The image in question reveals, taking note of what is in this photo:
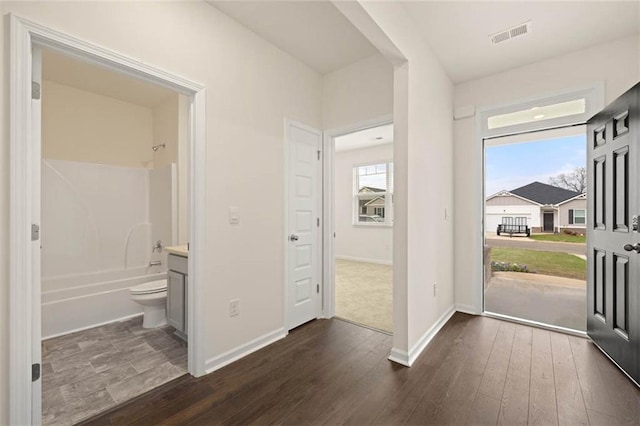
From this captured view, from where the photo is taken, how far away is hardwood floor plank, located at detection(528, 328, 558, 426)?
1650mm

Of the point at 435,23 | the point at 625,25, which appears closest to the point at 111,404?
the point at 435,23

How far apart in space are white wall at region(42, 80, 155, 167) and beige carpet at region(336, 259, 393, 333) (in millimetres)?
3608

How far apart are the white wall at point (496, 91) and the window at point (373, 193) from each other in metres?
3.06

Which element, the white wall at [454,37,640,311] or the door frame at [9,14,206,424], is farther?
the white wall at [454,37,640,311]

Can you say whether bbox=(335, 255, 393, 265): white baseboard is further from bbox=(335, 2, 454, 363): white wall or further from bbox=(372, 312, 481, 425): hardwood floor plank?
bbox=(372, 312, 481, 425): hardwood floor plank

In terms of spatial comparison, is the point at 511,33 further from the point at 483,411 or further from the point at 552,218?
the point at 483,411

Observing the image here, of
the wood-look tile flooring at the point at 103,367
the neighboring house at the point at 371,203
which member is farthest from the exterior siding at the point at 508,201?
the wood-look tile flooring at the point at 103,367

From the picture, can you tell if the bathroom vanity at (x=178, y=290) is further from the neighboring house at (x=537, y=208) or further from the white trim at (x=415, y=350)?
the neighboring house at (x=537, y=208)

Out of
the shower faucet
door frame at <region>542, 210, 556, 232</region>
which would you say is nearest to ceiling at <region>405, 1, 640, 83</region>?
door frame at <region>542, 210, 556, 232</region>

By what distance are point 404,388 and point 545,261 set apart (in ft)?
11.1

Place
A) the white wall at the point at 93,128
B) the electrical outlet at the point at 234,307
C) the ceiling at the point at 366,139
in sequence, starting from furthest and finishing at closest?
the ceiling at the point at 366,139
the white wall at the point at 93,128
the electrical outlet at the point at 234,307

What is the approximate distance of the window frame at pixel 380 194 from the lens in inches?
258

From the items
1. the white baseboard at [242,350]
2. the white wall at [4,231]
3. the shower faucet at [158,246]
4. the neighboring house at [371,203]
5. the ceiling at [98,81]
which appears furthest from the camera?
the neighboring house at [371,203]

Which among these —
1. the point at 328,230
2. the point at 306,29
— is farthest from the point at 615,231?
the point at 306,29
